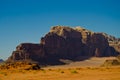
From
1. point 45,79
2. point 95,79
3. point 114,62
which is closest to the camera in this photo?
point 95,79

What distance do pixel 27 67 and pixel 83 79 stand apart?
25.7 meters

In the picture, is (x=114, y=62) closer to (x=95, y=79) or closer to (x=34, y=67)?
(x=34, y=67)

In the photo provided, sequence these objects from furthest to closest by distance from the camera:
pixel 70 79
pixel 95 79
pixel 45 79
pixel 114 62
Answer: pixel 114 62 < pixel 45 79 < pixel 70 79 < pixel 95 79

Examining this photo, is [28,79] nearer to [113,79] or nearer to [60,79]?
[60,79]

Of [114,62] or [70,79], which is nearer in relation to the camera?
[70,79]

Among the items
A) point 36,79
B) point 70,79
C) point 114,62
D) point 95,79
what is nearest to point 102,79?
point 95,79

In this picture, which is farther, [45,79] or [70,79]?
[45,79]

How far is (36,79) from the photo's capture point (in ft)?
91.0

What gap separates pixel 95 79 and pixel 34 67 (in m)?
27.9

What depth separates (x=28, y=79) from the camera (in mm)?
28031

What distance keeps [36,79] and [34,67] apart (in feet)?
76.6

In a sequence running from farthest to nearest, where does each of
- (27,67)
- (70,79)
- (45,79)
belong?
(27,67) < (45,79) < (70,79)

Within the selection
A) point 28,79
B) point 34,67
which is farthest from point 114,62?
point 28,79

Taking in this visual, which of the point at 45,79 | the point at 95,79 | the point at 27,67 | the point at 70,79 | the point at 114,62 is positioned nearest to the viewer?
the point at 95,79
